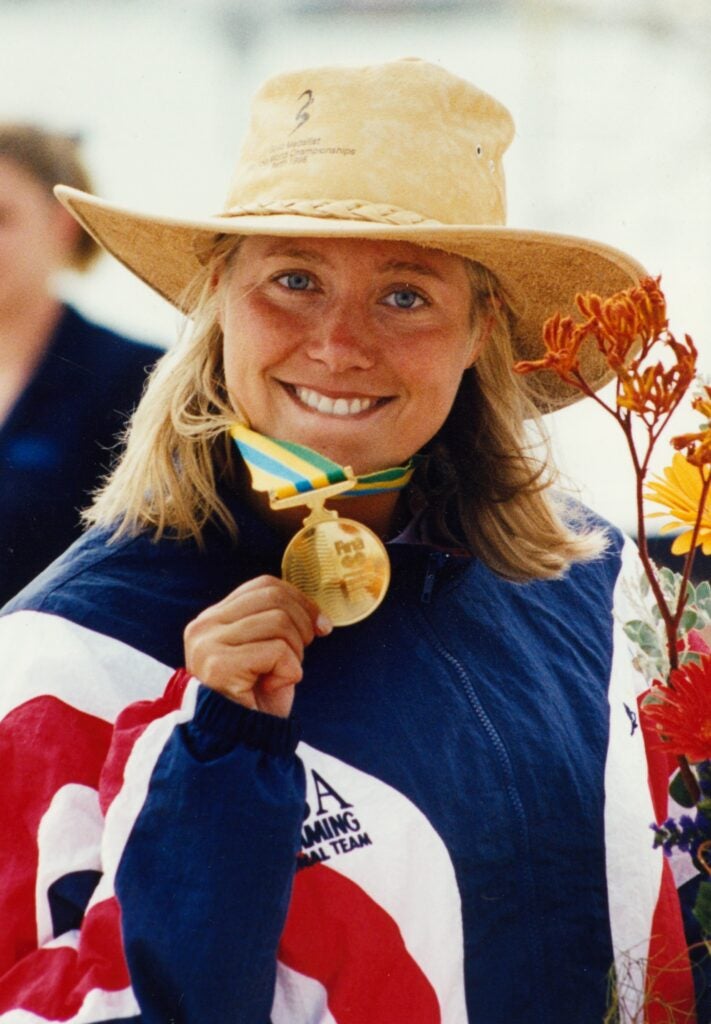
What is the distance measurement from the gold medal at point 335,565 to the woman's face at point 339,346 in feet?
0.53

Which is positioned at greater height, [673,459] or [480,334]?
[480,334]

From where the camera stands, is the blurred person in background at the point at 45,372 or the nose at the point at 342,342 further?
the blurred person in background at the point at 45,372

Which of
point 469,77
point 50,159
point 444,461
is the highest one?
point 469,77

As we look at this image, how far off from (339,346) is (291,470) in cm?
20

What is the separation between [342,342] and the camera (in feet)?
4.87

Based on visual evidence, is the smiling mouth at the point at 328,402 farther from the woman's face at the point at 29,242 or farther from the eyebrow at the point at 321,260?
the woman's face at the point at 29,242

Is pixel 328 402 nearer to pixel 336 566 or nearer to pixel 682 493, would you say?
pixel 336 566

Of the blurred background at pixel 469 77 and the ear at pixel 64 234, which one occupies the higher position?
the blurred background at pixel 469 77

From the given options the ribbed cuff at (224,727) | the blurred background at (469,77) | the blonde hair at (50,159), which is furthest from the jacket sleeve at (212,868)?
the blonde hair at (50,159)

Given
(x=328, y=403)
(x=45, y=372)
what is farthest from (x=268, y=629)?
(x=45, y=372)

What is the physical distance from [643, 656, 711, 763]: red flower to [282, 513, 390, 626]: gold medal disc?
37 centimetres

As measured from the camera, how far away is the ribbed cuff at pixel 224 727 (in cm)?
124

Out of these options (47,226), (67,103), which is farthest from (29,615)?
(67,103)

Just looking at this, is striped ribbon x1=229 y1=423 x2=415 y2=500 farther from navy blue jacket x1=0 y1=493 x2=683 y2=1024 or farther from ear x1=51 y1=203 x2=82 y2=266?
ear x1=51 y1=203 x2=82 y2=266
